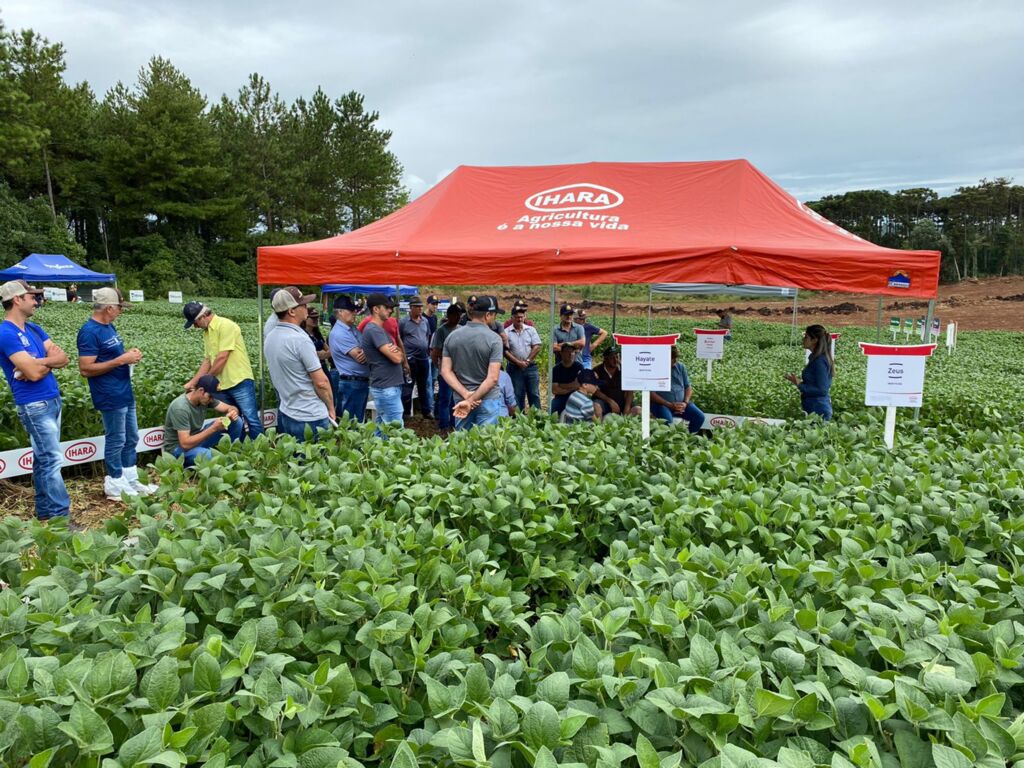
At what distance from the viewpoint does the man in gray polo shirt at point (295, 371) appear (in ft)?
17.8

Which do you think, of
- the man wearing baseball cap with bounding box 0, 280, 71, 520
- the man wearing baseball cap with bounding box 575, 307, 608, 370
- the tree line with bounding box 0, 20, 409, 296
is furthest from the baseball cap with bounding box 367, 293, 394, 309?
the tree line with bounding box 0, 20, 409, 296

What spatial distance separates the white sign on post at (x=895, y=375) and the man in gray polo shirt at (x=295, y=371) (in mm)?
4046

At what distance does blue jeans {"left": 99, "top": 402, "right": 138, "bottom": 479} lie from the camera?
18.9ft

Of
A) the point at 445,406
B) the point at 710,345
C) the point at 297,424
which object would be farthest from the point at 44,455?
the point at 710,345

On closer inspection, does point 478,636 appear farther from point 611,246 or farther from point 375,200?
point 375,200

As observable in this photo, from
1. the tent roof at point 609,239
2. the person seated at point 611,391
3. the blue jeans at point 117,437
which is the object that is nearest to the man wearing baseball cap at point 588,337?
the person seated at point 611,391

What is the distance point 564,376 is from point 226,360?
11.7 feet

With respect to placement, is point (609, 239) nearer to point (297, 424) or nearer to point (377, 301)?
point (377, 301)

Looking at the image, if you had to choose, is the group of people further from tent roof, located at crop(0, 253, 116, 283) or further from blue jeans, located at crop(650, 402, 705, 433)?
tent roof, located at crop(0, 253, 116, 283)

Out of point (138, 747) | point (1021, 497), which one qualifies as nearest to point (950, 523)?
point (1021, 497)

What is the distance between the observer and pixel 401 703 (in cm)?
164

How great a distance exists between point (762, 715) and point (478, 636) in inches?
33.4

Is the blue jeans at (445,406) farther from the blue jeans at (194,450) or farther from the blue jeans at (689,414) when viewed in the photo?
the blue jeans at (194,450)

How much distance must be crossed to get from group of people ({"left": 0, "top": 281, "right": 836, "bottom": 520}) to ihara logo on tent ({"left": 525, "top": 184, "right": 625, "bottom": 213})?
1456 millimetres
